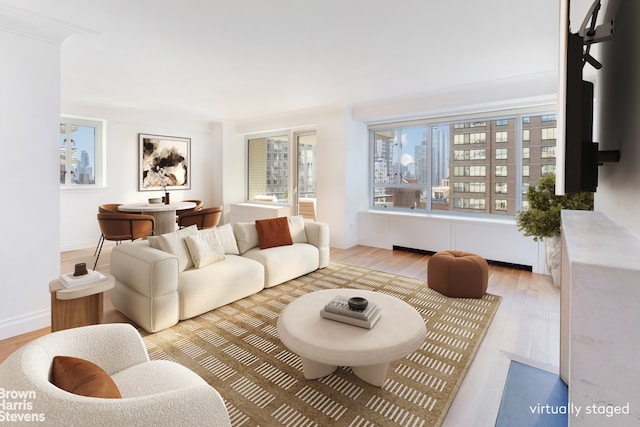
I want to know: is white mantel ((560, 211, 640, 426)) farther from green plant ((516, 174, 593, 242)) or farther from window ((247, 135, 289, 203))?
window ((247, 135, 289, 203))

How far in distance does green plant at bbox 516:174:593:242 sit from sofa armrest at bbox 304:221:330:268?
2.42 m

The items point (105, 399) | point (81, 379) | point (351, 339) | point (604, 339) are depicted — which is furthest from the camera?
point (351, 339)

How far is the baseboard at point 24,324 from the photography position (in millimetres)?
2612

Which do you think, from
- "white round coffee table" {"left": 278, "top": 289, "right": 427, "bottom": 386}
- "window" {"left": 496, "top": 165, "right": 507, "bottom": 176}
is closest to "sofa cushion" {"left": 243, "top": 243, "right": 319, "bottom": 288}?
"white round coffee table" {"left": 278, "top": 289, "right": 427, "bottom": 386}

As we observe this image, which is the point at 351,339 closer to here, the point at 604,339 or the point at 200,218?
the point at 604,339

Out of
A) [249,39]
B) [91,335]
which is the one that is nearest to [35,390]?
[91,335]

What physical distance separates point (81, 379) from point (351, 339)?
4.11 feet

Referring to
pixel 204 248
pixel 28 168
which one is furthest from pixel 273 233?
pixel 28 168

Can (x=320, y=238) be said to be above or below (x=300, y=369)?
above

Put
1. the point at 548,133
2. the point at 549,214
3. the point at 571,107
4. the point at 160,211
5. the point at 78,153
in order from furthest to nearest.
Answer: the point at 78,153
the point at 160,211
the point at 548,133
the point at 549,214
the point at 571,107

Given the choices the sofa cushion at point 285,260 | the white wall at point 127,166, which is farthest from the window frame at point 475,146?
the white wall at point 127,166

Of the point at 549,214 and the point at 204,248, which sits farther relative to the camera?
the point at 549,214

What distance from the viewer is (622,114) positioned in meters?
1.38

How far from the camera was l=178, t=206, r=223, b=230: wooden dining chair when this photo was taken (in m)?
5.30
